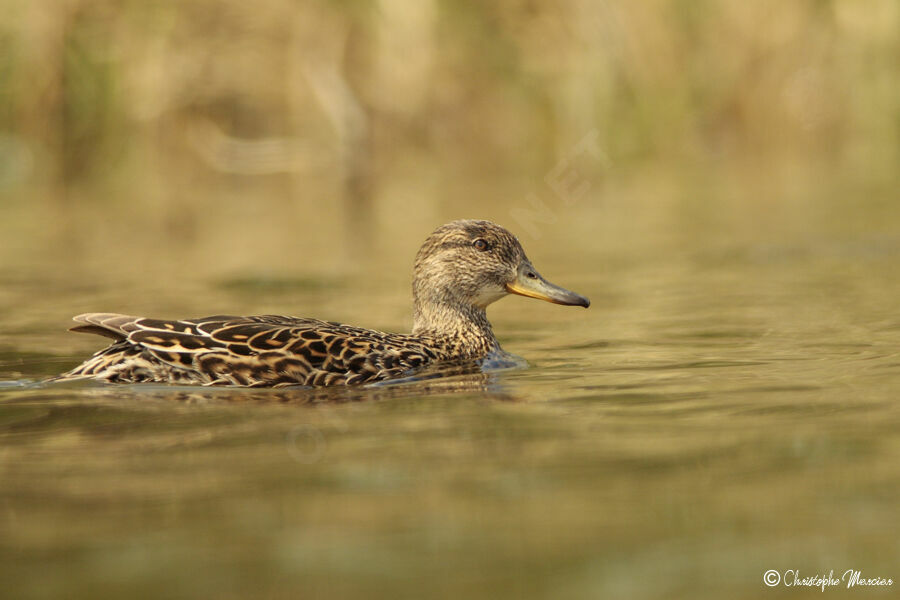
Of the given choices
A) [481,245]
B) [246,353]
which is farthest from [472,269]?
[246,353]

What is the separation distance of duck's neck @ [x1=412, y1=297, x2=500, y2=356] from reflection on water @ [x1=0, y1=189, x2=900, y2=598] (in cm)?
30

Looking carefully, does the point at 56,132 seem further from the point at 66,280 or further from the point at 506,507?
the point at 506,507

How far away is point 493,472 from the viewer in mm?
4273

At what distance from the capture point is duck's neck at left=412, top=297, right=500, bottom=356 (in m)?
7.09

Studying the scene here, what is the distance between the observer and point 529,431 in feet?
16.1

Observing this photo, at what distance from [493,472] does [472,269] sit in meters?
3.09

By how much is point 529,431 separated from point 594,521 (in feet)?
4.06

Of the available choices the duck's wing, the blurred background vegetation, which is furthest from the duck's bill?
the blurred background vegetation

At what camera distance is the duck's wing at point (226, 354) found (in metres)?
5.98

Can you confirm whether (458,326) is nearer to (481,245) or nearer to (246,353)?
(481,245)

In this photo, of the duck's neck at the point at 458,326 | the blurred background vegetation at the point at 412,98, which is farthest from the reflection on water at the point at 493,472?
the blurred background vegetation at the point at 412,98

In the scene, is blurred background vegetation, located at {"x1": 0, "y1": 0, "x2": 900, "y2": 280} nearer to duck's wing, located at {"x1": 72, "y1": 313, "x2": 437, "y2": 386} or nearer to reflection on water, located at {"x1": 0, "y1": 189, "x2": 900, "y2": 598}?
reflection on water, located at {"x1": 0, "y1": 189, "x2": 900, "y2": 598}

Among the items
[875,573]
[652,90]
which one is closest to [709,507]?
[875,573]

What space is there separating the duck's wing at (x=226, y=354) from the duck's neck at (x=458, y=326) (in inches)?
37.3
